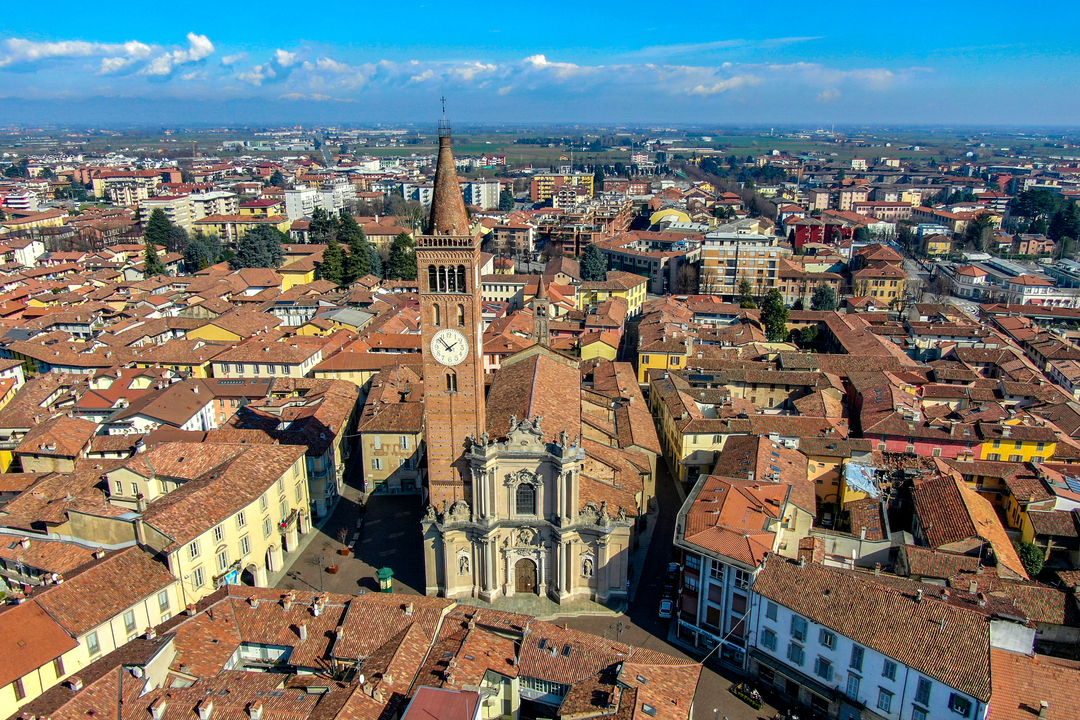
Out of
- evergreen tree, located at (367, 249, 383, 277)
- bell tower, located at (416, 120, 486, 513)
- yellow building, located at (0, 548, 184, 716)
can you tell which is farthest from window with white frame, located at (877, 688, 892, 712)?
evergreen tree, located at (367, 249, 383, 277)

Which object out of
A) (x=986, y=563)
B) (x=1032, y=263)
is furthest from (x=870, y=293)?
(x=986, y=563)

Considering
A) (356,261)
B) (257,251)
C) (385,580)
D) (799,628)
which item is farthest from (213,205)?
(799,628)

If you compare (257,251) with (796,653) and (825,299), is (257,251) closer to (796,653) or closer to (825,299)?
(825,299)

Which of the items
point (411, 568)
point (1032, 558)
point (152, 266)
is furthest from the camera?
point (152, 266)

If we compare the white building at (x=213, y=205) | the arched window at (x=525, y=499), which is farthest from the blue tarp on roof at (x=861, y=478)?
the white building at (x=213, y=205)

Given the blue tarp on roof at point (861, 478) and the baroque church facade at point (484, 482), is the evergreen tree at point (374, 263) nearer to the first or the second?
the baroque church facade at point (484, 482)

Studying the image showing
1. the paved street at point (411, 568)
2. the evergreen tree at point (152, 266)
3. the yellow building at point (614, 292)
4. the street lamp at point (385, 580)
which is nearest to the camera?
the paved street at point (411, 568)
